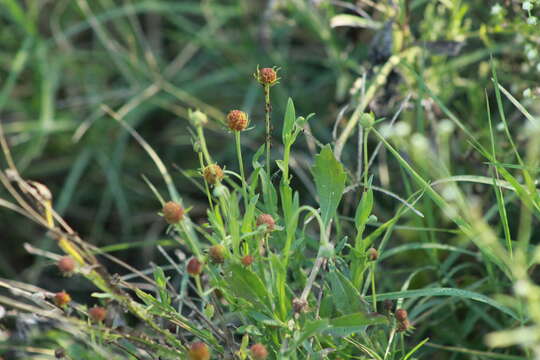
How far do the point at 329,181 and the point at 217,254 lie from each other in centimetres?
18

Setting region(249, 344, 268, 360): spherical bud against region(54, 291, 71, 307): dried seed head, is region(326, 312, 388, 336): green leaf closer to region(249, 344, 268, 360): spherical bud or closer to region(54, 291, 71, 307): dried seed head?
region(249, 344, 268, 360): spherical bud

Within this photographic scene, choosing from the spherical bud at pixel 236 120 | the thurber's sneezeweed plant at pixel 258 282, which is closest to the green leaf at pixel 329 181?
the thurber's sneezeweed plant at pixel 258 282

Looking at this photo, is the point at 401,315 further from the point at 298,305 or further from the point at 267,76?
the point at 267,76

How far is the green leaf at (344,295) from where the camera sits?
0.73m

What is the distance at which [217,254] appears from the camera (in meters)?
0.68

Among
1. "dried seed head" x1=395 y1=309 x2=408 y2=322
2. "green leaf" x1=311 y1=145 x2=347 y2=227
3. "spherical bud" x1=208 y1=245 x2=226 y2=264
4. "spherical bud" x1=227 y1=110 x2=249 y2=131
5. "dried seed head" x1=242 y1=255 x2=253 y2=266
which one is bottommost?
"dried seed head" x1=395 y1=309 x2=408 y2=322

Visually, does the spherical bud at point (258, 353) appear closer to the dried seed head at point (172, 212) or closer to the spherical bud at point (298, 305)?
the spherical bud at point (298, 305)

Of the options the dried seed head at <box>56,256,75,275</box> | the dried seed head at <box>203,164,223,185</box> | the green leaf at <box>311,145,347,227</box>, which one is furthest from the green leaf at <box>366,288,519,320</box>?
the dried seed head at <box>56,256,75,275</box>

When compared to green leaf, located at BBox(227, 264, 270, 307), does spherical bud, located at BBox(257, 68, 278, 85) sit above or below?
above

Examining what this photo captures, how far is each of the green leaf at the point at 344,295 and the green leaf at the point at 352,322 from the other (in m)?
0.03

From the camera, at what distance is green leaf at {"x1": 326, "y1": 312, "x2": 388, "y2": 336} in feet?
2.27

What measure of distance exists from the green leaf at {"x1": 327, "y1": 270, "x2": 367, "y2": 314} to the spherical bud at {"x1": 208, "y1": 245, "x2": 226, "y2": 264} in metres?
0.13

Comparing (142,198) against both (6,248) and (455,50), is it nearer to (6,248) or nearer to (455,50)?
(6,248)

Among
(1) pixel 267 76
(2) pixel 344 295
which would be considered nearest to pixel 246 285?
(2) pixel 344 295
